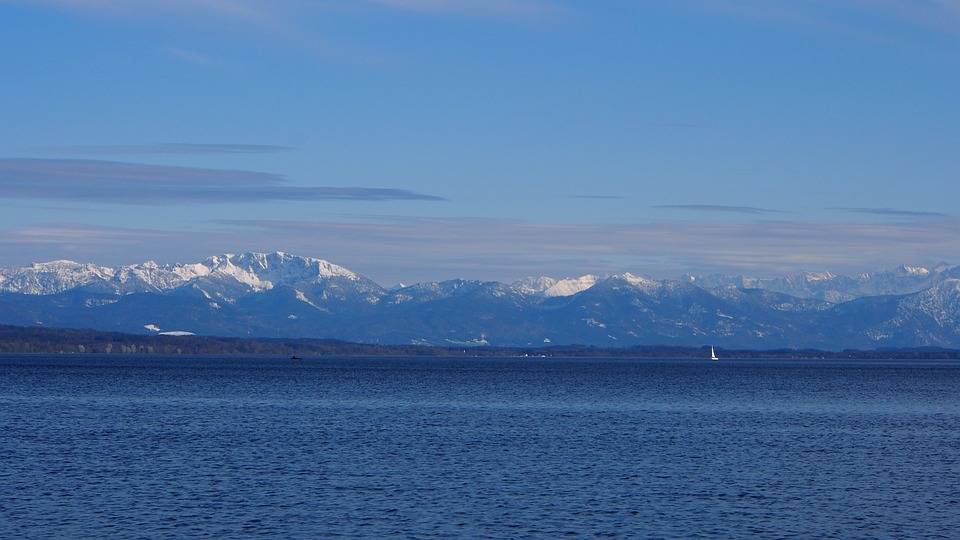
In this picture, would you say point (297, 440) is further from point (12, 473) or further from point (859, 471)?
point (859, 471)

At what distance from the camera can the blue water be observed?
49.3m

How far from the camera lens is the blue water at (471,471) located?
162 feet

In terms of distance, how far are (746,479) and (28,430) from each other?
48145mm

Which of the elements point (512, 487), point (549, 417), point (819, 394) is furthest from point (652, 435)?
point (819, 394)

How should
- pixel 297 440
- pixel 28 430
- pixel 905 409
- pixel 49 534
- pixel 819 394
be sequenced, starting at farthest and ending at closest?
pixel 819 394
pixel 905 409
pixel 28 430
pixel 297 440
pixel 49 534

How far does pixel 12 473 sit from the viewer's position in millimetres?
61562

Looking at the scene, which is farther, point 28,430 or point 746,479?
point 28,430

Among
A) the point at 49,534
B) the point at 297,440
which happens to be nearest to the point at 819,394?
the point at 297,440

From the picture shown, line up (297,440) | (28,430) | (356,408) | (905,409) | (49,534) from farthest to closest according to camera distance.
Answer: (905,409)
(356,408)
(28,430)
(297,440)
(49,534)

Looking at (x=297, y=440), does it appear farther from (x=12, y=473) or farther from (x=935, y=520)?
(x=935, y=520)

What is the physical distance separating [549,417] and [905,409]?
1545 inches

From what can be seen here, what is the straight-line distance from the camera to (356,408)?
379 feet

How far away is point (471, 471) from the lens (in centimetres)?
6450

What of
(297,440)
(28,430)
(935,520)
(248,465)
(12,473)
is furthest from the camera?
(28,430)
